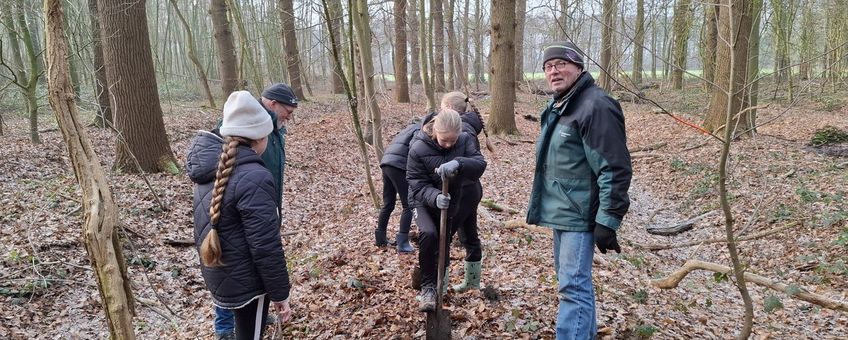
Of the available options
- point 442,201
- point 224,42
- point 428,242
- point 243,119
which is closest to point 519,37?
point 224,42

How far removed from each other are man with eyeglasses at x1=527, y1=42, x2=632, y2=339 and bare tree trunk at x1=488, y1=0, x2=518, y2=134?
1058 cm

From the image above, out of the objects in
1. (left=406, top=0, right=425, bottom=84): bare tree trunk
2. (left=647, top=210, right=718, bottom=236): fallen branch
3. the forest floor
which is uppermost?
(left=406, top=0, right=425, bottom=84): bare tree trunk

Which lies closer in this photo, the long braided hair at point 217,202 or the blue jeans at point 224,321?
the long braided hair at point 217,202

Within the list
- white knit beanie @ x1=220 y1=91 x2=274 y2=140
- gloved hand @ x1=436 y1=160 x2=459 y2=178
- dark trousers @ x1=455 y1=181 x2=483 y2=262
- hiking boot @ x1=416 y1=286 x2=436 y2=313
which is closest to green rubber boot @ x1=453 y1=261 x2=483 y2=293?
dark trousers @ x1=455 y1=181 x2=483 y2=262

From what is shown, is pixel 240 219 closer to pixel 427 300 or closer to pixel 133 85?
pixel 427 300

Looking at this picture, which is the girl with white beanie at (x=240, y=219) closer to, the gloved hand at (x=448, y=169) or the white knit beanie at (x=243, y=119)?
the white knit beanie at (x=243, y=119)

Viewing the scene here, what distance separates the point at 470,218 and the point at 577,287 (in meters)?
1.38

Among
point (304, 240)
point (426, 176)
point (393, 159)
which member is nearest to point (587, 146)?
point (426, 176)

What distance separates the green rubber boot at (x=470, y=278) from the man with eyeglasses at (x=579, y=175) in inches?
49.3

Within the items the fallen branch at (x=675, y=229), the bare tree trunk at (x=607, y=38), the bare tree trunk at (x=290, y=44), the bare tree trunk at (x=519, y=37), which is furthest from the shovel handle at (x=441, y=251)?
the bare tree trunk at (x=519, y=37)

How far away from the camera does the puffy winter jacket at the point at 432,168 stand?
3957mm

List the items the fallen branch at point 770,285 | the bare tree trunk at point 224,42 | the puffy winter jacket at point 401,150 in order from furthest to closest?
the bare tree trunk at point 224,42
the puffy winter jacket at point 401,150
the fallen branch at point 770,285

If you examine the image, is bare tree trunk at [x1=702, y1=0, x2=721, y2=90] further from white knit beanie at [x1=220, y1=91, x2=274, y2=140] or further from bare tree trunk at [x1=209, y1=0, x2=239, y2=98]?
bare tree trunk at [x1=209, y1=0, x2=239, y2=98]

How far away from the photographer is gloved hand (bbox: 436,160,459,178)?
144 inches
